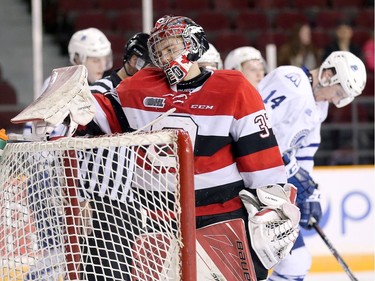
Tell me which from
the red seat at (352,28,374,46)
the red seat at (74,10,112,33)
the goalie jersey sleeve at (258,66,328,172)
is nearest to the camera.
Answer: the goalie jersey sleeve at (258,66,328,172)

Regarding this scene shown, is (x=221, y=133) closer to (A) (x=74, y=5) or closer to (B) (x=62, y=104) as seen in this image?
(B) (x=62, y=104)

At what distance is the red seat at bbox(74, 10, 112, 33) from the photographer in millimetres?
8297

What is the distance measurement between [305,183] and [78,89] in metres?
1.92

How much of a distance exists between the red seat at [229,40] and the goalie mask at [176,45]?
5.40 metres

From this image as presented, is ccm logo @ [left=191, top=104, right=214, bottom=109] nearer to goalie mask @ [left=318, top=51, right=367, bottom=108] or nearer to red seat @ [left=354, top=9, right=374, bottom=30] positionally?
goalie mask @ [left=318, top=51, right=367, bottom=108]

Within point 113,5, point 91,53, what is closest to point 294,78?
point 91,53

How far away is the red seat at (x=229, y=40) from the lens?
332 inches

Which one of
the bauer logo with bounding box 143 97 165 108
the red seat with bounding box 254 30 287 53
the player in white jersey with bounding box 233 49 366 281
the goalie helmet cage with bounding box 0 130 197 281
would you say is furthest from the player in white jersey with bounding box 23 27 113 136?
the red seat with bounding box 254 30 287 53

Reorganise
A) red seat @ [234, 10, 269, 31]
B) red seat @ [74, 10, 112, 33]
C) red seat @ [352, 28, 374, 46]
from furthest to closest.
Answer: red seat @ [352, 28, 374, 46] < red seat @ [234, 10, 269, 31] < red seat @ [74, 10, 112, 33]

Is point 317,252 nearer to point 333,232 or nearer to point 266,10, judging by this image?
point 333,232

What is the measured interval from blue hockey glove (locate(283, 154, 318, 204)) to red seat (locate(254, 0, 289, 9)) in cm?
428

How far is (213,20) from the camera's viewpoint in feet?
28.9

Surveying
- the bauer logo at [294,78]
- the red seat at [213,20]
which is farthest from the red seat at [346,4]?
the bauer logo at [294,78]

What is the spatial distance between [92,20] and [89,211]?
5.86m
